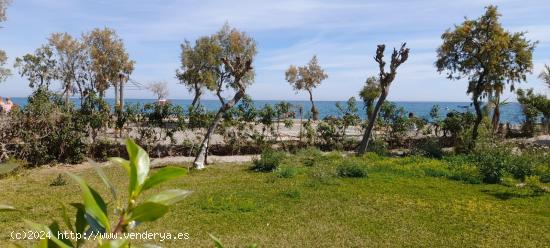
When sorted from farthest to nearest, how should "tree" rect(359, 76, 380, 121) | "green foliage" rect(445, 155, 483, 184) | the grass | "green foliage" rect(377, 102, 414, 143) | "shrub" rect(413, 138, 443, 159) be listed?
"tree" rect(359, 76, 380, 121), "green foliage" rect(377, 102, 414, 143), "shrub" rect(413, 138, 443, 159), "green foliage" rect(445, 155, 483, 184), the grass

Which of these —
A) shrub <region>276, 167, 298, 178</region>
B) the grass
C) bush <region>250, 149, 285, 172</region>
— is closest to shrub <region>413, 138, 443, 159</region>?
the grass

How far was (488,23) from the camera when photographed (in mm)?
15945

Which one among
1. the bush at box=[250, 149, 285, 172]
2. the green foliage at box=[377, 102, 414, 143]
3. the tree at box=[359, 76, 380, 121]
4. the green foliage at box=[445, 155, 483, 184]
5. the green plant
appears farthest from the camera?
the tree at box=[359, 76, 380, 121]

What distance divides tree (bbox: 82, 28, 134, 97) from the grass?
16.2m

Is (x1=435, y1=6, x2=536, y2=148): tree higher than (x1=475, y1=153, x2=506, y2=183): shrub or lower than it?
higher

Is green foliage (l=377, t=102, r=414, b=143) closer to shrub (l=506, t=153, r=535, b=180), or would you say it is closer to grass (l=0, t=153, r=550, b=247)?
grass (l=0, t=153, r=550, b=247)

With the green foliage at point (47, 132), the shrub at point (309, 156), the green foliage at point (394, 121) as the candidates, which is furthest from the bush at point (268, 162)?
the green foliage at point (394, 121)

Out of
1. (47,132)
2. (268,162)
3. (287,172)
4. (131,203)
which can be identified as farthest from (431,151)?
(131,203)

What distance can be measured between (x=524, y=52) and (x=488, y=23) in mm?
2167

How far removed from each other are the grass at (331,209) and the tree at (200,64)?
17100 millimetres

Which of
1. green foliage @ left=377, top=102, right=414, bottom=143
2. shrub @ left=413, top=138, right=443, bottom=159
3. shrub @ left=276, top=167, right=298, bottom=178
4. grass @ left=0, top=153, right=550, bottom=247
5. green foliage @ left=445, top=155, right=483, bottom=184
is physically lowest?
grass @ left=0, top=153, right=550, bottom=247

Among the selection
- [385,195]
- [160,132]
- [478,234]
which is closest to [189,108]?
[160,132]

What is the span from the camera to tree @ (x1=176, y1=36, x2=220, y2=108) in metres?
27.7

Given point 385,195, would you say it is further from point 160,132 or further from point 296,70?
point 296,70
